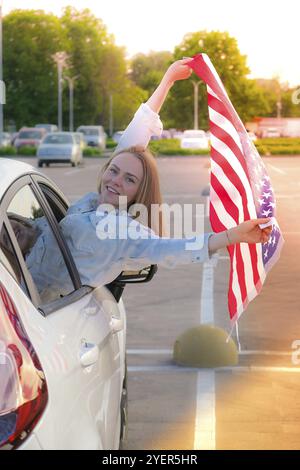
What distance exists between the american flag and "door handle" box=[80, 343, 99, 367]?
804mm

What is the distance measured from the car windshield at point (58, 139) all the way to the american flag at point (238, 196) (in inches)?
2000

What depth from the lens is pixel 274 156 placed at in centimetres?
7756

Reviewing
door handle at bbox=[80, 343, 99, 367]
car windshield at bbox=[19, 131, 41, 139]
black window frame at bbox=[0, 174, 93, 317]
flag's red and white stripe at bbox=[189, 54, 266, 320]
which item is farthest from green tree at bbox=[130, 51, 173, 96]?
door handle at bbox=[80, 343, 99, 367]

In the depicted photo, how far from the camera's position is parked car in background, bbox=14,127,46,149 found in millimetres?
76750

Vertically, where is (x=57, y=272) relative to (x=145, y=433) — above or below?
above

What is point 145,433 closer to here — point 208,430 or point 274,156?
point 208,430

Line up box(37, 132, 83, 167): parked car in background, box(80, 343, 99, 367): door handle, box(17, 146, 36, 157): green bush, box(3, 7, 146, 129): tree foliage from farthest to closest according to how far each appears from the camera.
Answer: box(3, 7, 146, 129): tree foliage → box(17, 146, 36, 157): green bush → box(37, 132, 83, 167): parked car in background → box(80, 343, 99, 367): door handle

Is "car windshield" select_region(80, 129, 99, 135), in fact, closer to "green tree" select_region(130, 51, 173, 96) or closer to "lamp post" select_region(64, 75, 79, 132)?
"lamp post" select_region(64, 75, 79, 132)

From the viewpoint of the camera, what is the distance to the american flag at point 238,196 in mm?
4797

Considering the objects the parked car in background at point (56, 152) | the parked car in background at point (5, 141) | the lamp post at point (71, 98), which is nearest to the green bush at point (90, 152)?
the parked car in background at point (5, 141)

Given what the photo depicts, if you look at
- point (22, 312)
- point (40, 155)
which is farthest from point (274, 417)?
point (40, 155)

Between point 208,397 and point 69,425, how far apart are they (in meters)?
4.08

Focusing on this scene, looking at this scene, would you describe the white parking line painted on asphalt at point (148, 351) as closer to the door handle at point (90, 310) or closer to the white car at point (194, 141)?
the door handle at point (90, 310)

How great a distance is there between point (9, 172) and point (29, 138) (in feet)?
242
